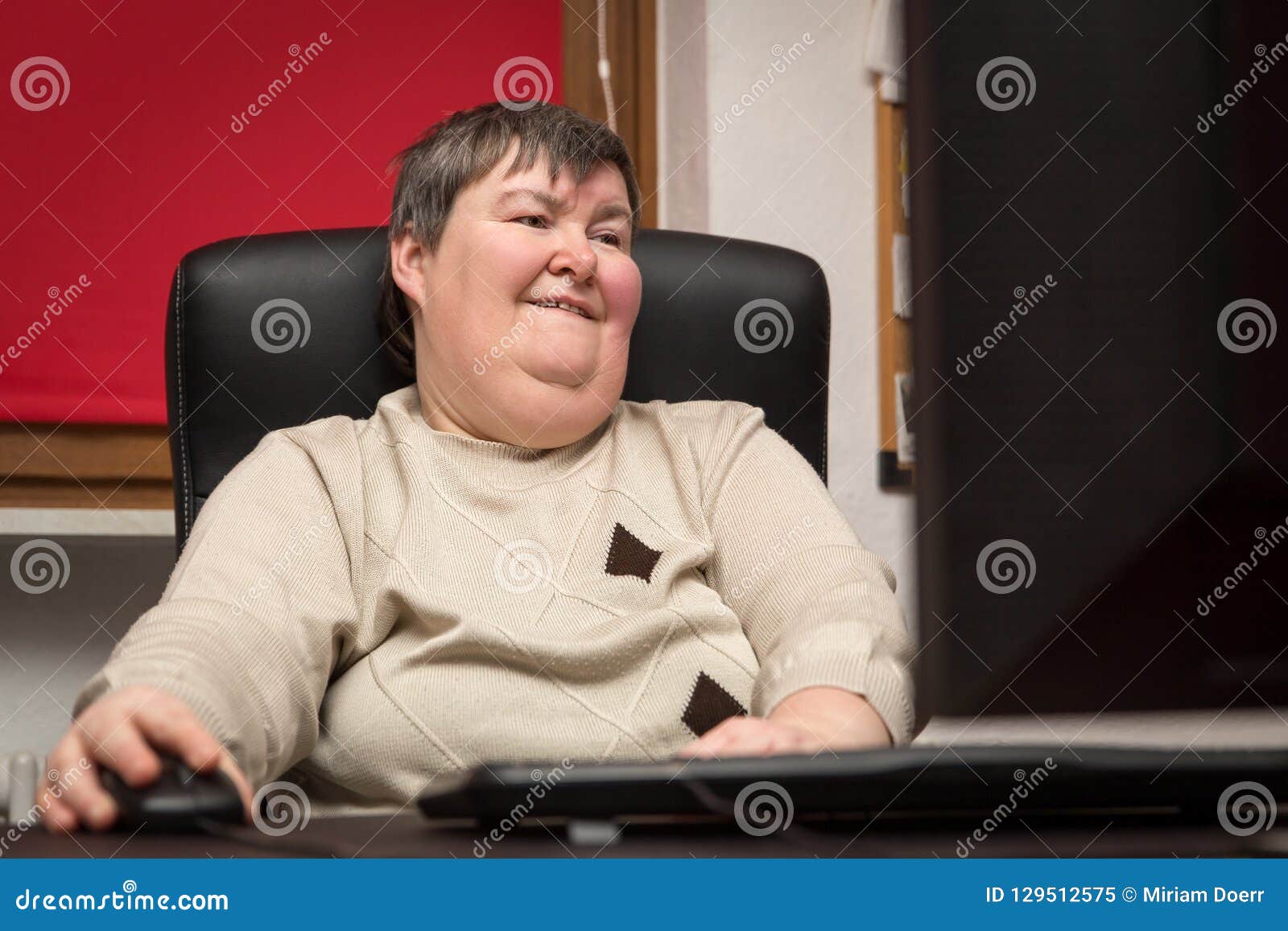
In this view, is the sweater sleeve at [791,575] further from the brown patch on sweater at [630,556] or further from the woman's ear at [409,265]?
the woman's ear at [409,265]

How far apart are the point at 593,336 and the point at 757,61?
1048 mm

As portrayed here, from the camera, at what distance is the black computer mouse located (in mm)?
423

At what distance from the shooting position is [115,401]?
1.64m

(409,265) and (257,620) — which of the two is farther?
(409,265)

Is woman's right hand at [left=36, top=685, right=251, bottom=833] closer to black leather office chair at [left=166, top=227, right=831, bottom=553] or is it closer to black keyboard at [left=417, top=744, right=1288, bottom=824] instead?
black keyboard at [left=417, top=744, right=1288, bottom=824]

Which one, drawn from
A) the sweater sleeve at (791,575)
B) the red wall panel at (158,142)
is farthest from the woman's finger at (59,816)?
the red wall panel at (158,142)

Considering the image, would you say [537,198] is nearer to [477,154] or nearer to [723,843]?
[477,154]

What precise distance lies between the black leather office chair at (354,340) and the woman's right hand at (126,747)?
1.59ft

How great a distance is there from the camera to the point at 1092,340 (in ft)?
0.93

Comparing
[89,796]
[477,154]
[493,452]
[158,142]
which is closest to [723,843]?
[89,796]

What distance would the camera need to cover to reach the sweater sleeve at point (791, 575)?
811 mm

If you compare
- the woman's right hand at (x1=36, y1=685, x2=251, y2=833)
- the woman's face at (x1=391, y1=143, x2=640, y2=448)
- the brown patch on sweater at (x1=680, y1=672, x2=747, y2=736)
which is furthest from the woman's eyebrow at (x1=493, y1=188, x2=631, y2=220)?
the woman's right hand at (x1=36, y1=685, x2=251, y2=833)

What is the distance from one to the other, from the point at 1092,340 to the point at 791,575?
65cm

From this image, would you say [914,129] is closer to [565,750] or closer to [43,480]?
[565,750]
